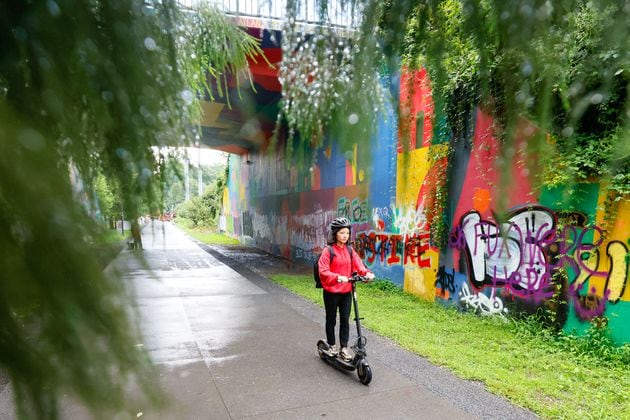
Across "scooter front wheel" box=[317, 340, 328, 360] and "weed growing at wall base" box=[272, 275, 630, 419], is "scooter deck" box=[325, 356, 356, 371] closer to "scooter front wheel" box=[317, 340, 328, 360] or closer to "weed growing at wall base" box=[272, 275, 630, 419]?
"scooter front wheel" box=[317, 340, 328, 360]

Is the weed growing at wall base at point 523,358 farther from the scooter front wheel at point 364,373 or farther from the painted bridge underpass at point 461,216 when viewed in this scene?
the scooter front wheel at point 364,373

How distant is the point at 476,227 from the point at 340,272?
10.4ft

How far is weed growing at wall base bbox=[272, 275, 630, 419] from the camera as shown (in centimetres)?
359

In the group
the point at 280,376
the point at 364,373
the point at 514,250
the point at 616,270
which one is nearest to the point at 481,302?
the point at 514,250

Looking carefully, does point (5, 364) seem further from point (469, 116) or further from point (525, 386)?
point (469, 116)

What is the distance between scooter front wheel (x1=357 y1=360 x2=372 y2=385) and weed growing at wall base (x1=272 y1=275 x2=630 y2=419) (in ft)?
3.25

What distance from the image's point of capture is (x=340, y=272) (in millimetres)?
4328

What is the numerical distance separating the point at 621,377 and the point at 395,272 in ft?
16.0

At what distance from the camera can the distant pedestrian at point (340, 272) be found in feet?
14.1

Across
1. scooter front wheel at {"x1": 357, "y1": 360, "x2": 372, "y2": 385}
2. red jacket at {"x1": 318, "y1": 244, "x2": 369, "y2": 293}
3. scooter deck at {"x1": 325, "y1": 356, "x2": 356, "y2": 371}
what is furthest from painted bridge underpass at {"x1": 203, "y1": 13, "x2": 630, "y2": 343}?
scooter deck at {"x1": 325, "y1": 356, "x2": 356, "y2": 371}

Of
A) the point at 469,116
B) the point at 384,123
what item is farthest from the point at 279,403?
the point at 469,116

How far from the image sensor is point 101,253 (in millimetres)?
864

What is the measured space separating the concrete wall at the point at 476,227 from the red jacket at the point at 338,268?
0.62 metres

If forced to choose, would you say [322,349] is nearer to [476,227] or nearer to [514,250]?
[514,250]
